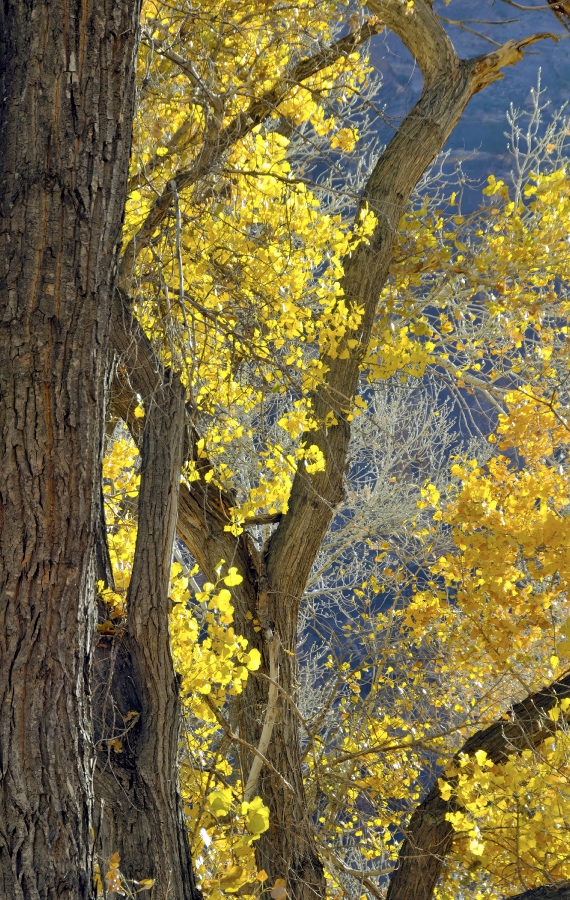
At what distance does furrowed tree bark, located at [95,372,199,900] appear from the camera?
218cm

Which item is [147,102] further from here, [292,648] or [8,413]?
[292,648]

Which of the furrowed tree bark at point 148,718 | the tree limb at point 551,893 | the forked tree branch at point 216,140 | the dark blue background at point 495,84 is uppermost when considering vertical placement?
the dark blue background at point 495,84

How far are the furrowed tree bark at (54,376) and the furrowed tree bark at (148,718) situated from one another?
61cm

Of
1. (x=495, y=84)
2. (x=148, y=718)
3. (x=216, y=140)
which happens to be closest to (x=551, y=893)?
(x=148, y=718)

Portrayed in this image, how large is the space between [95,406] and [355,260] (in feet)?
8.48

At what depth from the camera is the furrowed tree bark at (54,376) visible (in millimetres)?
1526

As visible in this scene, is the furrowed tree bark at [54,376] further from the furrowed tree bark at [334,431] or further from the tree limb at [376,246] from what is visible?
the tree limb at [376,246]

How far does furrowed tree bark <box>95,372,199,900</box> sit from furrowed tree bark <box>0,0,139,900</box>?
0.61 meters

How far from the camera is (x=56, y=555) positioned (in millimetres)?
1572

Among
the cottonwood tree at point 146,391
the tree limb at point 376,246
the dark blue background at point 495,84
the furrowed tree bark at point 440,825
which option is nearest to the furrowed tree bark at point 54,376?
the cottonwood tree at point 146,391

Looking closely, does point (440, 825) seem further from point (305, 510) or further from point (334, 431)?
point (334, 431)

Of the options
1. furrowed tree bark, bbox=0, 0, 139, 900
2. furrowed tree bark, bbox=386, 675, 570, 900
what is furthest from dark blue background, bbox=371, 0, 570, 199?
furrowed tree bark, bbox=0, 0, 139, 900

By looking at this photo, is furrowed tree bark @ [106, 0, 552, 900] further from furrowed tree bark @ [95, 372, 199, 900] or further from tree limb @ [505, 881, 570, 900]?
tree limb @ [505, 881, 570, 900]

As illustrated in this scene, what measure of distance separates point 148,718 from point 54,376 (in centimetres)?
121
